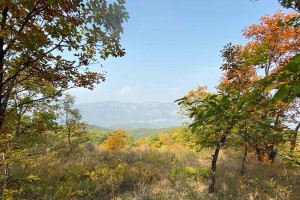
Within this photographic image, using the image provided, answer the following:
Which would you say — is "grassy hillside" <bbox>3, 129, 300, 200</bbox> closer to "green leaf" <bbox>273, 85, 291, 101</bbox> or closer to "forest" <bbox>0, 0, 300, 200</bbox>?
"forest" <bbox>0, 0, 300, 200</bbox>

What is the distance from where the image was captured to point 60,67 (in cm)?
439

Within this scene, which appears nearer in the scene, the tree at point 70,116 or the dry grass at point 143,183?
the dry grass at point 143,183

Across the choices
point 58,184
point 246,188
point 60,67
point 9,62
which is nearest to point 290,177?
point 246,188

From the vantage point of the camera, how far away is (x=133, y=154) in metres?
14.1

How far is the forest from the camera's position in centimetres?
231

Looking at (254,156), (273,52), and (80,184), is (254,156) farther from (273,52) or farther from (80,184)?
(80,184)

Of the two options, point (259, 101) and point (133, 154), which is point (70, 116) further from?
point (259, 101)

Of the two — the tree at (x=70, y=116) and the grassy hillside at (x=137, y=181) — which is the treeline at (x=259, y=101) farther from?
the tree at (x=70, y=116)

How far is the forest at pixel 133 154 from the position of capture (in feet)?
7.59

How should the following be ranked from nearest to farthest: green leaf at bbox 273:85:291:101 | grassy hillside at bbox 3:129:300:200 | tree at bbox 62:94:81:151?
green leaf at bbox 273:85:291:101 < grassy hillside at bbox 3:129:300:200 < tree at bbox 62:94:81:151

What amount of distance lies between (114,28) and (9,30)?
1847mm

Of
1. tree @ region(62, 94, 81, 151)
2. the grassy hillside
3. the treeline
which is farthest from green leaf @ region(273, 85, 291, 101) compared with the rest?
tree @ region(62, 94, 81, 151)

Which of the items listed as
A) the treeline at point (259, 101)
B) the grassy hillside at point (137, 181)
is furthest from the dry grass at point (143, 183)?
the treeline at point (259, 101)

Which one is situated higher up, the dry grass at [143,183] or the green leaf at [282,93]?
the green leaf at [282,93]
